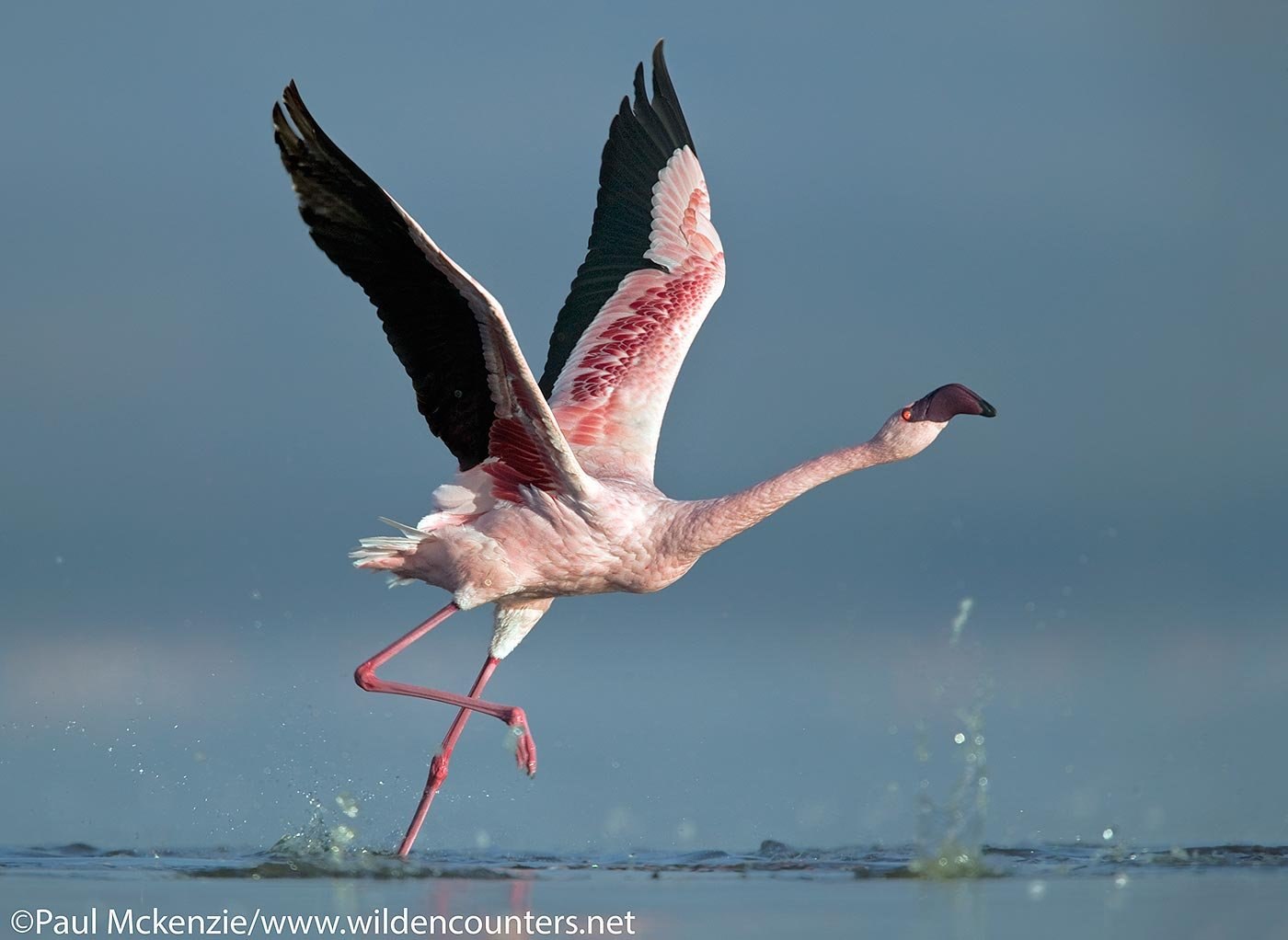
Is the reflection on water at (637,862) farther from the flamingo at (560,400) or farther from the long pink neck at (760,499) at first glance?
the long pink neck at (760,499)

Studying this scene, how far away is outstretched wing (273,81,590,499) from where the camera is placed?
10.4 meters

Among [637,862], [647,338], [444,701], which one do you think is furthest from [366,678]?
[647,338]

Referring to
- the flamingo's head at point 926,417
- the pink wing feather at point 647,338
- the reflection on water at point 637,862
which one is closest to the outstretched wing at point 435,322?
the pink wing feather at point 647,338

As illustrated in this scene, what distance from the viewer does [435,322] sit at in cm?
1134

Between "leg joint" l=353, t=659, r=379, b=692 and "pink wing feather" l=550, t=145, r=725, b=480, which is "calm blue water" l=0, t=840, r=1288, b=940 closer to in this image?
"leg joint" l=353, t=659, r=379, b=692

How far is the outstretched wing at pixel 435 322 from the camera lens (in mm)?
10398

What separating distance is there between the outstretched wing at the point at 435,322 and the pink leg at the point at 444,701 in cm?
118

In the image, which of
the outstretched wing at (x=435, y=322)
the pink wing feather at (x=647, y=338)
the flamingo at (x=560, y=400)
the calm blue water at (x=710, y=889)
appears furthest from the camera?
the pink wing feather at (x=647, y=338)

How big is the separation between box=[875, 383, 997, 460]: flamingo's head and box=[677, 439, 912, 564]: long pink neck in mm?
71

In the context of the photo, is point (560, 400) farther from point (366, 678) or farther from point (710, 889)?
point (710, 889)

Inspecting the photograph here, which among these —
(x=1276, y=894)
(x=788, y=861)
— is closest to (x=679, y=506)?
(x=788, y=861)

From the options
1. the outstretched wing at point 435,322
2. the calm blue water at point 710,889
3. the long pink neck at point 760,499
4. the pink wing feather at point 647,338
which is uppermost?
the pink wing feather at point 647,338

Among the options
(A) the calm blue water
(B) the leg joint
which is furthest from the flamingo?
(A) the calm blue water

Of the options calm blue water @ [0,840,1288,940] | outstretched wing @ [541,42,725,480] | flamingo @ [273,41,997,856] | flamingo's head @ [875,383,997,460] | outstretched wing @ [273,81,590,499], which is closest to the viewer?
calm blue water @ [0,840,1288,940]
